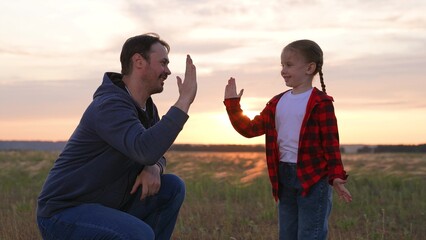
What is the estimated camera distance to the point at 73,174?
12.0 ft

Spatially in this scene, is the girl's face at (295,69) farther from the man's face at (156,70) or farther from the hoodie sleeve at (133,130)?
the hoodie sleeve at (133,130)

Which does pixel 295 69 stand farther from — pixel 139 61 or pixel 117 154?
pixel 117 154

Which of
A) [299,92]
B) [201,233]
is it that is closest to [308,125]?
[299,92]

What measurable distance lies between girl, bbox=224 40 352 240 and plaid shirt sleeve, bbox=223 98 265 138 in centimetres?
11

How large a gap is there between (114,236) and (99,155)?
50 centimetres

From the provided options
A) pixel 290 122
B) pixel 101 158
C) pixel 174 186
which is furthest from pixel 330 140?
pixel 101 158

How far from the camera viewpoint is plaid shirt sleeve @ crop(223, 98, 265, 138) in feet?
14.5

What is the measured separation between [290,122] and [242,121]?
42cm

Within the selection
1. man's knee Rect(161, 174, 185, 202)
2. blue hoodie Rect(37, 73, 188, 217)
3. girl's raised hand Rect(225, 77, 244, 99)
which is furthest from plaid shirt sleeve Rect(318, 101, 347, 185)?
blue hoodie Rect(37, 73, 188, 217)

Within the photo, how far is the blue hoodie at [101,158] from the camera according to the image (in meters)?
3.44

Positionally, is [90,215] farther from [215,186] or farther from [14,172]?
[14,172]

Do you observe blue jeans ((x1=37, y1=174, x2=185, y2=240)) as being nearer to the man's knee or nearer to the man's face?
the man's knee

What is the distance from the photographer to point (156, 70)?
3.72m

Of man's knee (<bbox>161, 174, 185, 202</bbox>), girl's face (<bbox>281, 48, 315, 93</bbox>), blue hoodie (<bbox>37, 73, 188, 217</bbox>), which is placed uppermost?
girl's face (<bbox>281, 48, 315, 93</bbox>)
